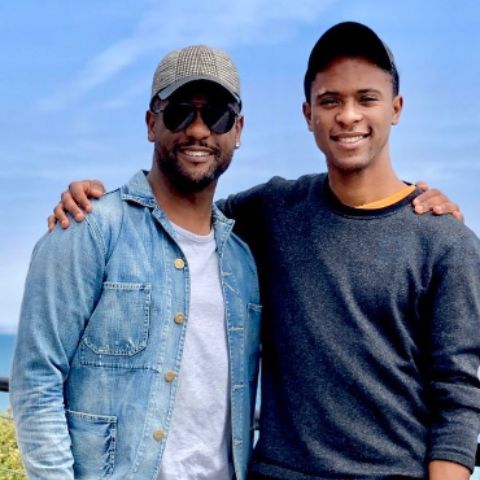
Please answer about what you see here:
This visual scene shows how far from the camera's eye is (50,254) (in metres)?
2.84

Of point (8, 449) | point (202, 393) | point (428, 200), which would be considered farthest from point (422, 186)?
point (8, 449)

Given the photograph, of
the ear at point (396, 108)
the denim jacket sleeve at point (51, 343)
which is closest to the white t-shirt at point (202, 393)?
the denim jacket sleeve at point (51, 343)

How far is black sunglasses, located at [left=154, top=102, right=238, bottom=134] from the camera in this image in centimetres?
313

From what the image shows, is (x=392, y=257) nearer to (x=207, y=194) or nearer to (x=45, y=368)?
(x=207, y=194)

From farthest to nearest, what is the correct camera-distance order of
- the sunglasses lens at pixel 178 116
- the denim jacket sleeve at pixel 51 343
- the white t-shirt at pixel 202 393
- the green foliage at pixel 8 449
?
1. the green foliage at pixel 8 449
2. the sunglasses lens at pixel 178 116
3. the white t-shirt at pixel 202 393
4. the denim jacket sleeve at pixel 51 343

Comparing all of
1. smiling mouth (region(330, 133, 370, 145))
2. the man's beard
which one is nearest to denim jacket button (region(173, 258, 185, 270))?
the man's beard

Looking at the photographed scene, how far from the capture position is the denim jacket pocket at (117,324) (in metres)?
2.87

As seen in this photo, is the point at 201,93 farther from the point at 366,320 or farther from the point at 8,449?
the point at 8,449

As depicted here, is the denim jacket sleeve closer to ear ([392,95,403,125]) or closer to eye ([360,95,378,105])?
eye ([360,95,378,105])

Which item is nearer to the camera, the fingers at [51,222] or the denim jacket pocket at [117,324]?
the denim jacket pocket at [117,324]

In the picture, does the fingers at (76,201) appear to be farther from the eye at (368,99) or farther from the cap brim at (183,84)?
the eye at (368,99)

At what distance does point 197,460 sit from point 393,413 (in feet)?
2.27

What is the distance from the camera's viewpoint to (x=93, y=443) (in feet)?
9.39

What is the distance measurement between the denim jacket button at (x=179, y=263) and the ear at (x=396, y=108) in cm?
99
